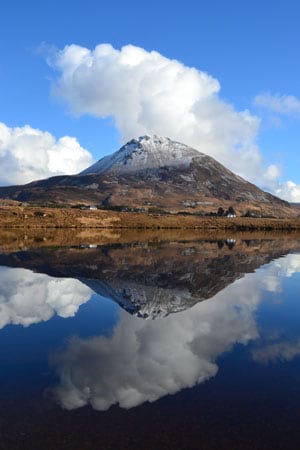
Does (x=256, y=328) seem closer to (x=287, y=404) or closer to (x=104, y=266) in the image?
(x=287, y=404)

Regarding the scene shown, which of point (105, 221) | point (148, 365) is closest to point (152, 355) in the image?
point (148, 365)

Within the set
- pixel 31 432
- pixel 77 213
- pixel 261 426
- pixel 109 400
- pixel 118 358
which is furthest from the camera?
pixel 77 213

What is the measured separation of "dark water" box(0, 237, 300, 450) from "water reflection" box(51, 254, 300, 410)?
5 cm

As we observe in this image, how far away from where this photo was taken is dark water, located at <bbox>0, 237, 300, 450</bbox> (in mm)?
12031

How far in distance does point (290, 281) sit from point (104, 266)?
20.7 meters

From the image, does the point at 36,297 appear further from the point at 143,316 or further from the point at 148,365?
A: the point at 148,365

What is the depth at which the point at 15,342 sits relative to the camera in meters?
20.6

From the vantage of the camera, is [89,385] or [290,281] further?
[290,281]

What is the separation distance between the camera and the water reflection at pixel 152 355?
48.7 ft

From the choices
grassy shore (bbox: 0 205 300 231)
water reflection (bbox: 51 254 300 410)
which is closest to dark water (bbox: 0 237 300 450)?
water reflection (bbox: 51 254 300 410)

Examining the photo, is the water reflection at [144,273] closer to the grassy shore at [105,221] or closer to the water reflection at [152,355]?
the water reflection at [152,355]

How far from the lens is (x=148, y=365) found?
17.7m

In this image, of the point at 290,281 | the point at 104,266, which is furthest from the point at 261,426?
the point at 104,266

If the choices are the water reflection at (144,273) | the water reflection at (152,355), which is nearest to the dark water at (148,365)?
the water reflection at (152,355)
